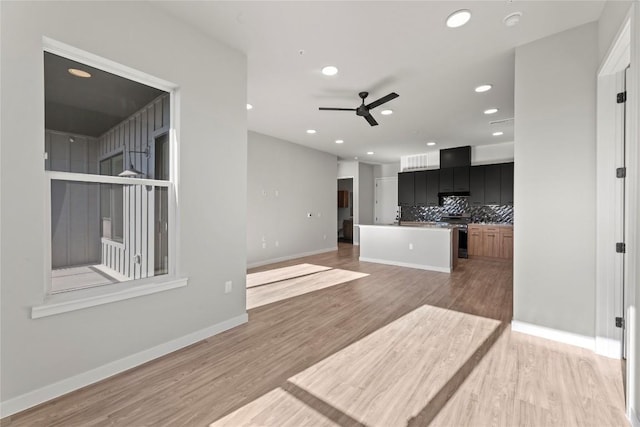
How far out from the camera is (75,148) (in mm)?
1981

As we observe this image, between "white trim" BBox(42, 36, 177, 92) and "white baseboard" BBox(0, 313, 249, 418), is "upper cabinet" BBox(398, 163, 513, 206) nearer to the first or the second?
"white baseboard" BBox(0, 313, 249, 418)

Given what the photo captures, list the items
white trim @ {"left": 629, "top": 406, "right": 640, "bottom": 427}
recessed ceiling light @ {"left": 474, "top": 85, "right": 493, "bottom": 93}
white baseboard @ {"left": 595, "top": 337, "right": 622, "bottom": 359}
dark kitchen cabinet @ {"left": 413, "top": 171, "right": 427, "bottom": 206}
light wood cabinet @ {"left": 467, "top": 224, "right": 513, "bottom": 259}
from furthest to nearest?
dark kitchen cabinet @ {"left": 413, "top": 171, "right": 427, "bottom": 206} → light wood cabinet @ {"left": 467, "top": 224, "right": 513, "bottom": 259} → recessed ceiling light @ {"left": 474, "top": 85, "right": 493, "bottom": 93} → white baseboard @ {"left": 595, "top": 337, "right": 622, "bottom": 359} → white trim @ {"left": 629, "top": 406, "right": 640, "bottom": 427}

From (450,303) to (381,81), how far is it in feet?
10.0

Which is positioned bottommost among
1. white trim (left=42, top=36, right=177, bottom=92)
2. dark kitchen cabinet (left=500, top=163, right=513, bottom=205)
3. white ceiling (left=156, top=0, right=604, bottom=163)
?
dark kitchen cabinet (left=500, top=163, right=513, bottom=205)

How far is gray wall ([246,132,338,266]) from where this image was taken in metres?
6.02

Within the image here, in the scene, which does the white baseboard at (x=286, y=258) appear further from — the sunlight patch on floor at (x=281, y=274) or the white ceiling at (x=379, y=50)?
the white ceiling at (x=379, y=50)

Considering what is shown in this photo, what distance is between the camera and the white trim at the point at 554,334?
2.42 metres

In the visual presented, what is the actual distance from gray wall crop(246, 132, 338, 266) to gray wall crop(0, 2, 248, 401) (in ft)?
9.96

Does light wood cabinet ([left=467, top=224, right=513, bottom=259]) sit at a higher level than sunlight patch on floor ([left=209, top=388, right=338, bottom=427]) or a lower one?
higher

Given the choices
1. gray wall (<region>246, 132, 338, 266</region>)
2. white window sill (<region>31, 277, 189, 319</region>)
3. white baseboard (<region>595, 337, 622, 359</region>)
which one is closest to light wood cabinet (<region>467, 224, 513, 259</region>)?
gray wall (<region>246, 132, 338, 266</region>)

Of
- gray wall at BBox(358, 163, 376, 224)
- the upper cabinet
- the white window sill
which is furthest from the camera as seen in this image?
gray wall at BBox(358, 163, 376, 224)

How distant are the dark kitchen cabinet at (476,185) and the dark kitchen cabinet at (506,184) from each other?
43 cm

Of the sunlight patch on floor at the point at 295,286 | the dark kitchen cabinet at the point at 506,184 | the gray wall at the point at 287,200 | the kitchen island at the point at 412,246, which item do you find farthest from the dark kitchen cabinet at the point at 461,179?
the sunlight patch on floor at the point at 295,286

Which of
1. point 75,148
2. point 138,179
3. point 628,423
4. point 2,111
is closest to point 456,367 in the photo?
point 628,423
